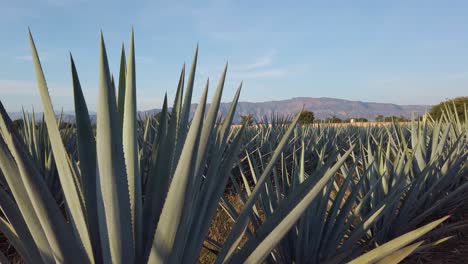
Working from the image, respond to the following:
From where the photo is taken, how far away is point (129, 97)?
2.77 ft

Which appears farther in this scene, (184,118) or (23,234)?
(184,118)

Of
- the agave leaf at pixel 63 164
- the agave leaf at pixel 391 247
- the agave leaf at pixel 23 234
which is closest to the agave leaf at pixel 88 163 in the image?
the agave leaf at pixel 63 164

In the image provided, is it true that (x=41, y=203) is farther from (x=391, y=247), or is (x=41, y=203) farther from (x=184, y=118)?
(x=391, y=247)

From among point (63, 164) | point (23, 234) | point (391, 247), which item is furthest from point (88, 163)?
point (391, 247)

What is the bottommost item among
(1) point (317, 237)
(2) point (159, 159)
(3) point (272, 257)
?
(3) point (272, 257)

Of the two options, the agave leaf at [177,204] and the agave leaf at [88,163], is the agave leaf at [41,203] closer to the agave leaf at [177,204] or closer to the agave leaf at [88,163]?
the agave leaf at [88,163]

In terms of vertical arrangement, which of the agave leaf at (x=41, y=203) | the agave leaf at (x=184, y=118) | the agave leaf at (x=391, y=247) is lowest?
the agave leaf at (x=391, y=247)

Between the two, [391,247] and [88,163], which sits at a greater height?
[88,163]

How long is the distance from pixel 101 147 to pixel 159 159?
0.86 feet

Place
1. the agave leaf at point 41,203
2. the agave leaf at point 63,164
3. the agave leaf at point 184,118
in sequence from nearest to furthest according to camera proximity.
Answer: the agave leaf at point 41,203
the agave leaf at point 63,164
the agave leaf at point 184,118

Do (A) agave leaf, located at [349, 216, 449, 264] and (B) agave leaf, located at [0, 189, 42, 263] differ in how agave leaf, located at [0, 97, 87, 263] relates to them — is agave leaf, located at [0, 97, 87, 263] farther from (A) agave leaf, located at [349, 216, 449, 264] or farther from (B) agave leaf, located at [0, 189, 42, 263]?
(A) agave leaf, located at [349, 216, 449, 264]

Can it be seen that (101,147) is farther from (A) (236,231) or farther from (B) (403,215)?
(B) (403,215)

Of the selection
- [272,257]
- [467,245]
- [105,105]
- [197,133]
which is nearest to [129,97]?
[105,105]

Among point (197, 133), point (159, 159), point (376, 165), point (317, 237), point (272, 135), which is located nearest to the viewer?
point (197, 133)
